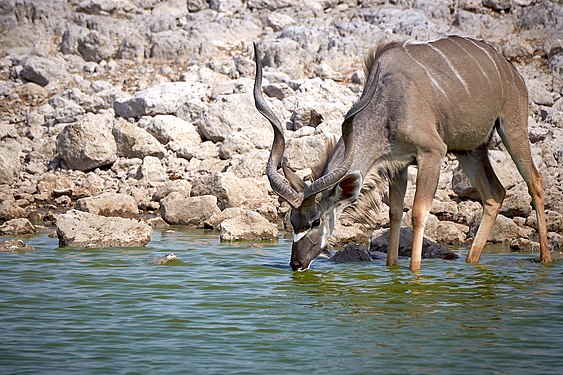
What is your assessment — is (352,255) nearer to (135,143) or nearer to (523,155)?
(523,155)

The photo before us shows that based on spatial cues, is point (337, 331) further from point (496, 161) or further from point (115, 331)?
point (496, 161)

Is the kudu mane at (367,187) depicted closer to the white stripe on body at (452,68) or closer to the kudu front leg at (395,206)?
the kudu front leg at (395,206)

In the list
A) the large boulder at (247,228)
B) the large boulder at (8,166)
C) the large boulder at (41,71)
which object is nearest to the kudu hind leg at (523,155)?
the large boulder at (247,228)

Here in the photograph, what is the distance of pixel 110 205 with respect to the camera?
42.3 ft

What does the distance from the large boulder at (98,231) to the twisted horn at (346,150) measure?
2.64 metres

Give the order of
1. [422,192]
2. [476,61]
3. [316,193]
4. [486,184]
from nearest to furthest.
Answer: [316,193] → [422,192] → [476,61] → [486,184]

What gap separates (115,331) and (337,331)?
1533mm

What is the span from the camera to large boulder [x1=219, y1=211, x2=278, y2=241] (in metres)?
11.4

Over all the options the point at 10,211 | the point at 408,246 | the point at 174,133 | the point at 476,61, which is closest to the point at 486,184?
the point at 408,246

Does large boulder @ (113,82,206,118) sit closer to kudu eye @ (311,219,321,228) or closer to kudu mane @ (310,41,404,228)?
kudu mane @ (310,41,404,228)

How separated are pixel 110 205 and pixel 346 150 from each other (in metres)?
5.09

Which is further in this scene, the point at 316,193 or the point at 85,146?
the point at 85,146

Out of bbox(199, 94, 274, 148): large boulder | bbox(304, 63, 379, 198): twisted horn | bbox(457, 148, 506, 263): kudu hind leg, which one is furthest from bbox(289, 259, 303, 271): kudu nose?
bbox(199, 94, 274, 148): large boulder

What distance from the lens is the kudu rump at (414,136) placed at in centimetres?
885
